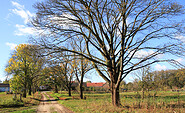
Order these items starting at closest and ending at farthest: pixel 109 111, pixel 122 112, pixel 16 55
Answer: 1. pixel 122 112
2. pixel 109 111
3. pixel 16 55

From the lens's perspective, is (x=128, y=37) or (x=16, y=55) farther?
(x=16, y=55)

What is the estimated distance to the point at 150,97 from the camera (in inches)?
409

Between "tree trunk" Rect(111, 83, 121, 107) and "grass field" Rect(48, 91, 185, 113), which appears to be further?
"tree trunk" Rect(111, 83, 121, 107)

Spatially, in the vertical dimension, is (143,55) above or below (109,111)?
above

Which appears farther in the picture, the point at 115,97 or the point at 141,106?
the point at 115,97

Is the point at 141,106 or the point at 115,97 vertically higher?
the point at 115,97

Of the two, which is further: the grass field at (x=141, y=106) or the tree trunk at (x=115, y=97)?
the tree trunk at (x=115, y=97)

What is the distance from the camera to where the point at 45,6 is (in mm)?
10250

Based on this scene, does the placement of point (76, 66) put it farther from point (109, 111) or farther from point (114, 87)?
point (109, 111)

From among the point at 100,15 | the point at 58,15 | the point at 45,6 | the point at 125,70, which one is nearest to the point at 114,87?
the point at 125,70

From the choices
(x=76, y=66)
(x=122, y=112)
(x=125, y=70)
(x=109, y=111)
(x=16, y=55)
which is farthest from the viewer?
(x=16, y=55)

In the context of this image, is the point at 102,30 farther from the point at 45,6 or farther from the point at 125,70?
the point at 45,6

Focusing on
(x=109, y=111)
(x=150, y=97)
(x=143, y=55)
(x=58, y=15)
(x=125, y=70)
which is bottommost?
(x=109, y=111)

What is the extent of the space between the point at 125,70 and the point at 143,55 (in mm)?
2039
